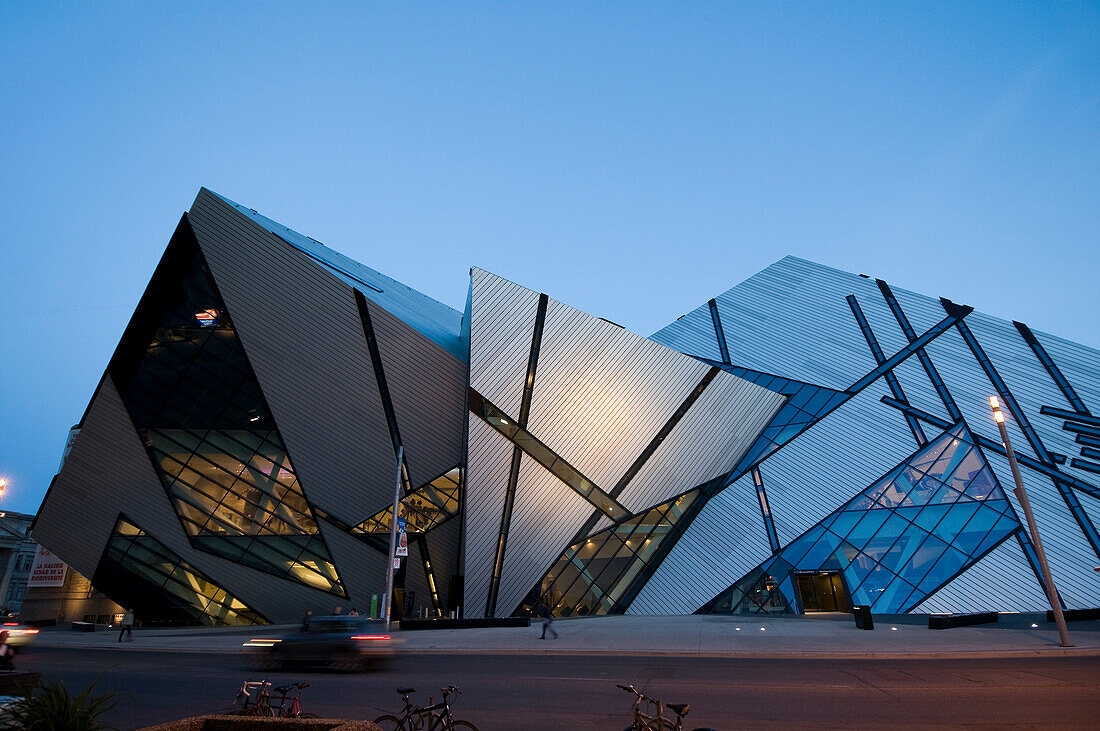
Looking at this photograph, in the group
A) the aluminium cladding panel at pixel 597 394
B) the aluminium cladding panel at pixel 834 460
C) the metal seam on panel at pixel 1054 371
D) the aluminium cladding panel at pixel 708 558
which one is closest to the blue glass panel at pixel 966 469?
the aluminium cladding panel at pixel 834 460

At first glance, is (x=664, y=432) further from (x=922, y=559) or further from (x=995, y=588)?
(x=995, y=588)

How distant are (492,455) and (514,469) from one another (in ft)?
4.11

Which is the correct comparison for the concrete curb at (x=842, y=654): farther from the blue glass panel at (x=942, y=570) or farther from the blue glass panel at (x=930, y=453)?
the blue glass panel at (x=930, y=453)

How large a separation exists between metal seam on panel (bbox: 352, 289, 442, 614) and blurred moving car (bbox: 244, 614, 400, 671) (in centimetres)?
1218

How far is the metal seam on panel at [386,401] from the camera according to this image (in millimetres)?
27500

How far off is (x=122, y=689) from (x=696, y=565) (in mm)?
22652

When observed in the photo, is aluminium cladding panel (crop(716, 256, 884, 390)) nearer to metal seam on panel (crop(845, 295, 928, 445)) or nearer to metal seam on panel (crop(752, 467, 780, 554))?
metal seam on panel (crop(845, 295, 928, 445))

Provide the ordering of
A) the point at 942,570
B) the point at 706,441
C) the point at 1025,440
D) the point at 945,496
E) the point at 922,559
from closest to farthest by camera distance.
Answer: the point at 942,570 → the point at 922,559 → the point at 945,496 → the point at 1025,440 → the point at 706,441

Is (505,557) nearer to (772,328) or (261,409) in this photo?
(261,409)

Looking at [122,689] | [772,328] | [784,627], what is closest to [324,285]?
[122,689]

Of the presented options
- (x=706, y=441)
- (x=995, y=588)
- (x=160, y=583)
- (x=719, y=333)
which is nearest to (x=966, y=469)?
(x=995, y=588)

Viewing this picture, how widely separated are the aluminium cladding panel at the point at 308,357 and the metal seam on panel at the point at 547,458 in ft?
17.3

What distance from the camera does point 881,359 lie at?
1268 inches

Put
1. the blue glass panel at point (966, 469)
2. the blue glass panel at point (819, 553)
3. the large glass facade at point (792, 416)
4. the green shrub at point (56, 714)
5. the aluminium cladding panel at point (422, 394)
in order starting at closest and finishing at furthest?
1. the green shrub at point (56, 714)
2. the blue glass panel at point (966, 469)
3. the blue glass panel at point (819, 553)
4. the aluminium cladding panel at point (422, 394)
5. the large glass facade at point (792, 416)
